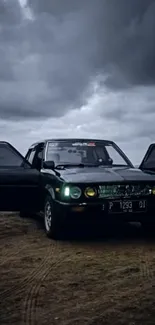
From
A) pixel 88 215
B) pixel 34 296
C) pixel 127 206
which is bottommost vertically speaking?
pixel 34 296

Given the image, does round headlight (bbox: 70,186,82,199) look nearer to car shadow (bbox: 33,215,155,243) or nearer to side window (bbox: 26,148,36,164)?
car shadow (bbox: 33,215,155,243)

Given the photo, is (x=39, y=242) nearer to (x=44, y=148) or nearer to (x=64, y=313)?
(x=44, y=148)

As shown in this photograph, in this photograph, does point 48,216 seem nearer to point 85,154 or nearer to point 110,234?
point 110,234

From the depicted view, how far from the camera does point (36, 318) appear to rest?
4.00 m

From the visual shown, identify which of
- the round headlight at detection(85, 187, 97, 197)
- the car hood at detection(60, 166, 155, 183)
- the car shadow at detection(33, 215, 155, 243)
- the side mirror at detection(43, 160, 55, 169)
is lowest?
the car shadow at detection(33, 215, 155, 243)

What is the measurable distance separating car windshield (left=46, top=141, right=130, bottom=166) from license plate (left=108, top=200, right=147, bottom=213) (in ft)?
4.89

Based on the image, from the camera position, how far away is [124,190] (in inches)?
287

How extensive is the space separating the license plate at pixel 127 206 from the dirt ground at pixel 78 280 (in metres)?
0.55

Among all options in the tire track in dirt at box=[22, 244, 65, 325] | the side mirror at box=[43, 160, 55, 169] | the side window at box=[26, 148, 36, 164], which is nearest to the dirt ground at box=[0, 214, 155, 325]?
the tire track in dirt at box=[22, 244, 65, 325]

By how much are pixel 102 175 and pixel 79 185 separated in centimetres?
49

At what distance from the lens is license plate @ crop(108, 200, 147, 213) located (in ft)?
23.6

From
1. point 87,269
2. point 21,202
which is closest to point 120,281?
point 87,269

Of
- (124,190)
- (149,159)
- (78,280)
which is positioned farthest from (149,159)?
(78,280)

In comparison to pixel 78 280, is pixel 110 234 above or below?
above
